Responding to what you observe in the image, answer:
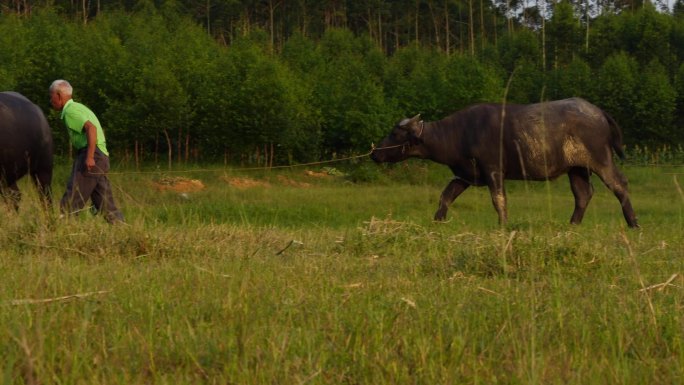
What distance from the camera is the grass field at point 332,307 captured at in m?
2.84

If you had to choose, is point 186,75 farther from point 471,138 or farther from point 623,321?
point 623,321

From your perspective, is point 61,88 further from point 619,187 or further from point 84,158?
point 619,187

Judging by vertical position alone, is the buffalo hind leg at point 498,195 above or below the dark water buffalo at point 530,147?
below

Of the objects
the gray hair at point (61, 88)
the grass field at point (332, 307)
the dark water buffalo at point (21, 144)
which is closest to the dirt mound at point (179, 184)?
the dark water buffalo at point (21, 144)

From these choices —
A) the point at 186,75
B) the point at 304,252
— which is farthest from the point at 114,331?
the point at 186,75

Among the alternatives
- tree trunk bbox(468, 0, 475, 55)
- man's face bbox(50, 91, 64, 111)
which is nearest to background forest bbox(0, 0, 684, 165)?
tree trunk bbox(468, 0, 475, 55)

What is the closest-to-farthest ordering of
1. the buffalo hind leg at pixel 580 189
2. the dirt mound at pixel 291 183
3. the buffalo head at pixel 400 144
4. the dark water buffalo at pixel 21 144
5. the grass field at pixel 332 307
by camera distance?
1. the grass field at pixel 332 307
2. the dark water buffalo at pixel 21 144
3. the buffalo hind leg at pixel 580 189
4. the buffalo head at pixel 400 144
5. the dirt mound at pixel 291 183

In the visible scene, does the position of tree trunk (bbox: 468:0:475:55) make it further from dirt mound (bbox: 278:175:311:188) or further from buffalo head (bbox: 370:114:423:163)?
buffalo head (bbox: 370:114:423:163)

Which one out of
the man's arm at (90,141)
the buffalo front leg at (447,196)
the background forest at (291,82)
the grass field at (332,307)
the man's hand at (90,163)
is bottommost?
the grass field at (332,307)

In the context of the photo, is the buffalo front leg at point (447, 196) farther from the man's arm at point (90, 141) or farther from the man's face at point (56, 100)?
the man's face at point (56, 100)

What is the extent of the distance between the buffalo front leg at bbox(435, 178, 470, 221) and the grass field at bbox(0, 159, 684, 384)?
3517 millimetres

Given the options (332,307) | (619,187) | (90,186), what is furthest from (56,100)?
(619,187)

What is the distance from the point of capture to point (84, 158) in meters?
7.75

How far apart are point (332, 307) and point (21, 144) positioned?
251 inches
